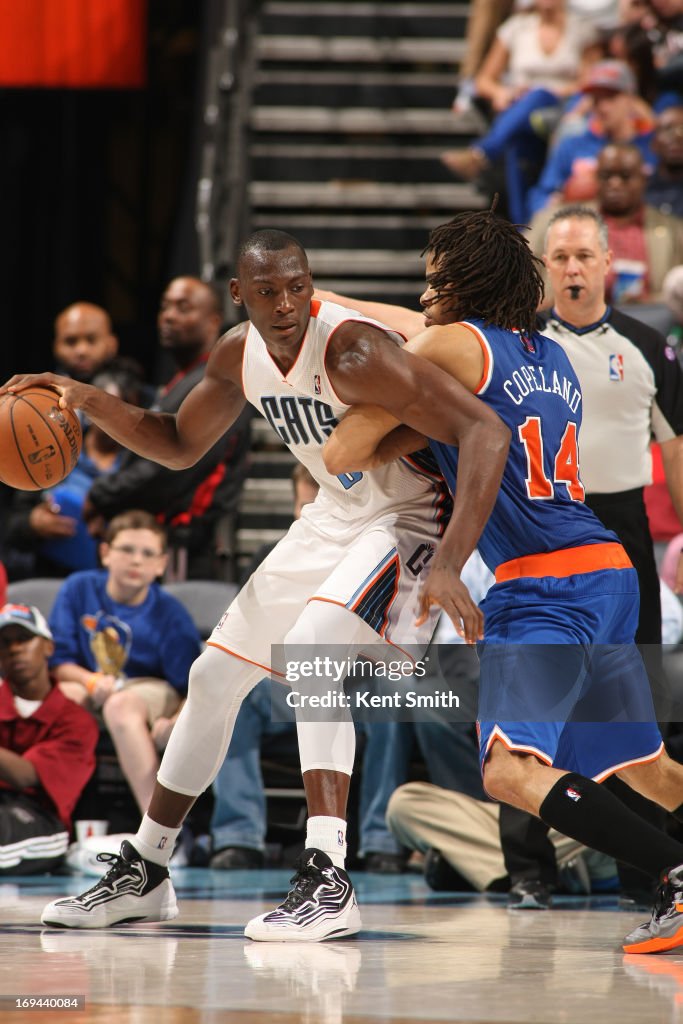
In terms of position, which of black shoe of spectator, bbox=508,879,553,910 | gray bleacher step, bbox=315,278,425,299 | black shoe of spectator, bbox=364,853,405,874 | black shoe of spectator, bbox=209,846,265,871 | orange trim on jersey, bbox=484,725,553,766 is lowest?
black shoe of spectator, bbox=364,853,405,874

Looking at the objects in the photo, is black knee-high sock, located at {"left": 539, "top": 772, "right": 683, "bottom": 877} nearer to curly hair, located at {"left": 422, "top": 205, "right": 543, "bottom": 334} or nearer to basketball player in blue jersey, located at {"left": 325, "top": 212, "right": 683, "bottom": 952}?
basketball player in blue jersey, located at {"left": 325, "top": 212, "right": 683, "bottom": 952}

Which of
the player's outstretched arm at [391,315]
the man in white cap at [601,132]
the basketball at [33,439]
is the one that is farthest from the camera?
the man in white cap at [601,132]

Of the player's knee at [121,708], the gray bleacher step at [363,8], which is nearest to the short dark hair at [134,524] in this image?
the player's knee at [121,708]

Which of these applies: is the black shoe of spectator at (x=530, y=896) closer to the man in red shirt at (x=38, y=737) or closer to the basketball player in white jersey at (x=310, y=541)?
the basketball player in white jersey at (x=310, y=541)

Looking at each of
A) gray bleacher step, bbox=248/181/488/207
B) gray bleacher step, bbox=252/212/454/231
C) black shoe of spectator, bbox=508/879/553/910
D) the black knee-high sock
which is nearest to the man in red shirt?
black shoe of spectator, bbox=508/879/553/910

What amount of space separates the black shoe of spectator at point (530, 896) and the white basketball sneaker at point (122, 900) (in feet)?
4.11

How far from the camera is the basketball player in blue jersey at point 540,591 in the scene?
334 cm

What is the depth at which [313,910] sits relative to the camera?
3668 millimetres

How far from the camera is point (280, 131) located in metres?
10.5

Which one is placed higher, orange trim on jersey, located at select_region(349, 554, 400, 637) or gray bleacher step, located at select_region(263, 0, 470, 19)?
gray bleacher step, located at select_region(263, 0, 470, 19)

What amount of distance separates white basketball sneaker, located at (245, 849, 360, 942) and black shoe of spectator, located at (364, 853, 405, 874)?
2.13 m

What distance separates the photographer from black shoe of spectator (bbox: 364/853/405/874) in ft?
19.2

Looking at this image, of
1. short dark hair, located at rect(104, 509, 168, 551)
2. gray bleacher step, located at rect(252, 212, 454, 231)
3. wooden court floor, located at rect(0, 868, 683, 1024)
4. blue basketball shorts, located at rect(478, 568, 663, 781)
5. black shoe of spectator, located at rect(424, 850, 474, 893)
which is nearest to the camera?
wooden court floor, located at rect(0, 868, 683, 1024)

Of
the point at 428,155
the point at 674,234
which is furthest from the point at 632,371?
the point at 428,155
